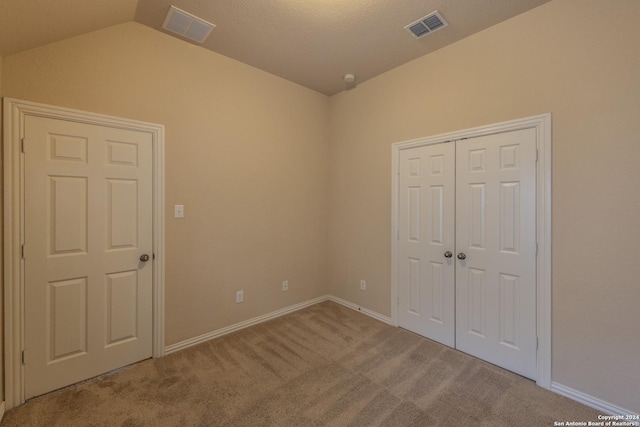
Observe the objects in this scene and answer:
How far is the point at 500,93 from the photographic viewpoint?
7.47 ft

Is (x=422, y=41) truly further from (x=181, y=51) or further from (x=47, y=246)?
(x=47, y=246)

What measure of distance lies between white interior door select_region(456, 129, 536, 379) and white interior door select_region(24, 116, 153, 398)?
2.86 metres

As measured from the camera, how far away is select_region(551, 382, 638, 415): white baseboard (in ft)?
5.83

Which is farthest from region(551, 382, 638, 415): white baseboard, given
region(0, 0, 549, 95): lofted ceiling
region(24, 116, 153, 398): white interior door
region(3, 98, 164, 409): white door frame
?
region(3, 98, 164, 409): white door frame

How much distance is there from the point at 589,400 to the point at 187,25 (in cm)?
418

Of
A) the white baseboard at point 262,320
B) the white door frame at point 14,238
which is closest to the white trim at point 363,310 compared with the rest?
the white baseboard at point 262,320

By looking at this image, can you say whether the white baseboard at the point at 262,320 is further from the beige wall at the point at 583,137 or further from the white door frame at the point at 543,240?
the beige wall at the point at 583,137

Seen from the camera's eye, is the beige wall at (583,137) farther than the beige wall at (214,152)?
No

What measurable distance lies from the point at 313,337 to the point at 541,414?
1.85 meters

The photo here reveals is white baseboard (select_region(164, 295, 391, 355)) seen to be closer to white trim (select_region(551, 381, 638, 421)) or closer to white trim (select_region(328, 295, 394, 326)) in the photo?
white trim (select_region(328, 295, 394, 326))

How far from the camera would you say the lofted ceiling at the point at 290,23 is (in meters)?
1.71

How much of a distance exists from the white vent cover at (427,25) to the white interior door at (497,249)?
3.33ft

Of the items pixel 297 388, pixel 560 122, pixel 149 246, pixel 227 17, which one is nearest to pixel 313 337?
pixel 297 388

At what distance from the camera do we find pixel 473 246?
8.09ft
